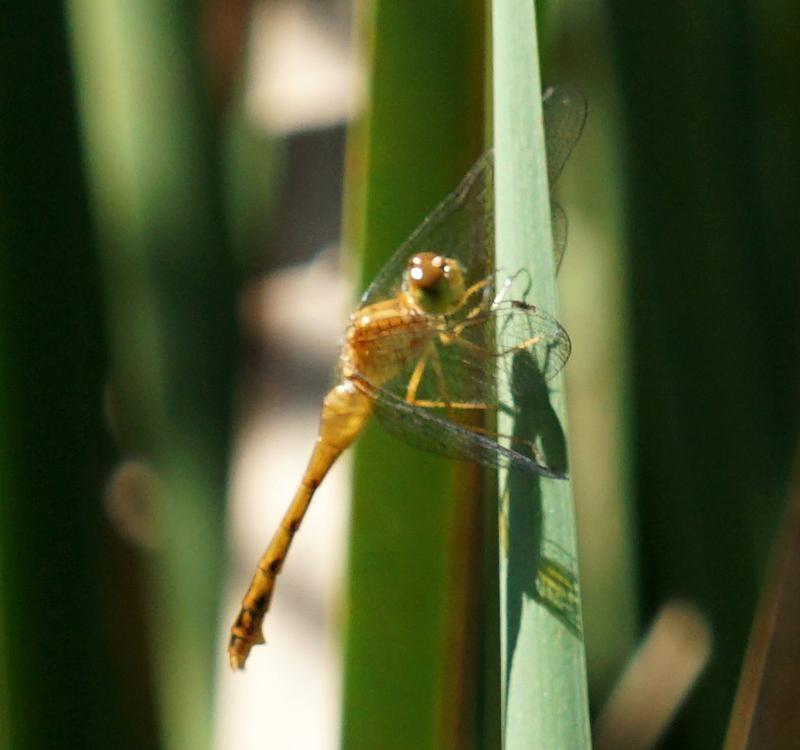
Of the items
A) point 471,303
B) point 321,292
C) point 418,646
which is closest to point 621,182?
point 471,303

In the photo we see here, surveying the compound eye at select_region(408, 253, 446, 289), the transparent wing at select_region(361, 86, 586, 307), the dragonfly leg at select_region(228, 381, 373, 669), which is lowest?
the dragonfly leg at select_region(228, 381, 373, 669)

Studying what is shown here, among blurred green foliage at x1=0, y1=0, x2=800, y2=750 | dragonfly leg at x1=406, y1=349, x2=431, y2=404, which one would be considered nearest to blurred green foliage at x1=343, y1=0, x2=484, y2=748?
blurred green foliage at x1=0, y1=0, x2=800, y2=750

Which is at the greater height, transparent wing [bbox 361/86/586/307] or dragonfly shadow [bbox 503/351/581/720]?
transparent wing [bbox 361/86/586/307]

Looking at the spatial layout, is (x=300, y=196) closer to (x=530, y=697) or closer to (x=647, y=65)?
(x=647, y=65)

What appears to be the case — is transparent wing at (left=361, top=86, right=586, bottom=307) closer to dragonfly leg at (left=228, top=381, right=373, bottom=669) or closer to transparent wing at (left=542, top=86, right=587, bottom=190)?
transparent wing at (left=542, top=86, right=587, bottom=190)

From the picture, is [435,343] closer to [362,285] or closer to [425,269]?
[425,269]
